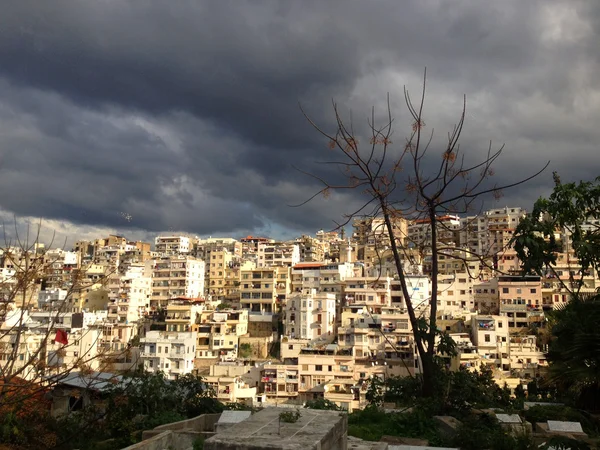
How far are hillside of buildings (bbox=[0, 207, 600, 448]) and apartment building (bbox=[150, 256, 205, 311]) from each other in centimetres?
16

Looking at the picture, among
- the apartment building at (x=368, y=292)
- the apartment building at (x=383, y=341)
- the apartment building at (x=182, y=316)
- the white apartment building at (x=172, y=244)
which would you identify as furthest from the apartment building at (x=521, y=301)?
the white apartment building at (x=172, y=244)

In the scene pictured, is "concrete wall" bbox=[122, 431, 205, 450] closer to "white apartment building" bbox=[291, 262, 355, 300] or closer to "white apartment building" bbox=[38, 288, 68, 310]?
"white apartment building" bbox=[38, 288, 68, 310]

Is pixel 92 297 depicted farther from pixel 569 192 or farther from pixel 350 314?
pixel 569 192

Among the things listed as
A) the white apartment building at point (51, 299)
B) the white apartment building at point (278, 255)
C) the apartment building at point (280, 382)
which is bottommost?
the apartment building at point (280, 382)

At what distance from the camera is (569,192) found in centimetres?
736

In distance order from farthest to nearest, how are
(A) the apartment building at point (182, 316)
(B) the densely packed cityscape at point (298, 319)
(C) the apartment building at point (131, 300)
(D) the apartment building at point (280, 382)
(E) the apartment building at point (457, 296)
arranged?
(C) the apartment building at point (131, 300)
(A) the apartment building at point (182, 316)
(E) the apartment building at point (457, 296)
(D) the apartment building at point (280, 382)
(B) the densely packed cityscape at point (298, 319)

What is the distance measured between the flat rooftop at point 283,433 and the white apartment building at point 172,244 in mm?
91418

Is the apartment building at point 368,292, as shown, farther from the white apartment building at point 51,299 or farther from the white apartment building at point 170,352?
the white apartment building at point 51,299

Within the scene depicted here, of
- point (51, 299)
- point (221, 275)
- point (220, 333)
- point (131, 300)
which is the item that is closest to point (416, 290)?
point (220, 333)

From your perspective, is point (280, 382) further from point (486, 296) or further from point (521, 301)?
point (486, 296)

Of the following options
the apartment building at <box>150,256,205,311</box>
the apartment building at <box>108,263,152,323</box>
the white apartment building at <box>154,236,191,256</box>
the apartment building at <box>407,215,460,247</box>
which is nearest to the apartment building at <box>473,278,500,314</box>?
the apartment building at <box>150,256,205,311</box>

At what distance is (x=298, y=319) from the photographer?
154 feet

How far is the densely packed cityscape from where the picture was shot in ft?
104

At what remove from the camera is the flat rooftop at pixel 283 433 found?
4445 mm
